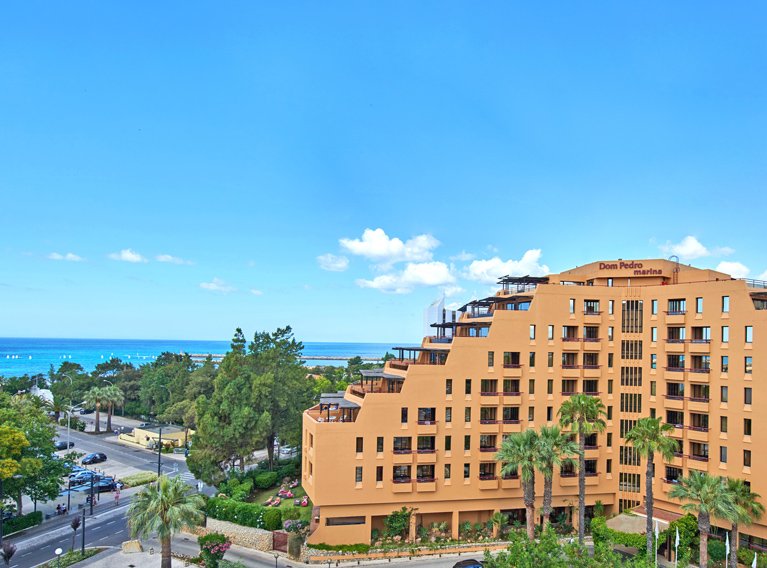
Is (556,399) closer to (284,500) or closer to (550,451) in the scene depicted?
(550,451)

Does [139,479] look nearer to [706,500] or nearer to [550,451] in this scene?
[550,451]

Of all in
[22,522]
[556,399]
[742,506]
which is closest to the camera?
[742,506]

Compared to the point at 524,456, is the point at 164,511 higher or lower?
lower

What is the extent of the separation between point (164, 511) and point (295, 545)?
13.0m

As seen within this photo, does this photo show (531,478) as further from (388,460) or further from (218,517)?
(218,517)

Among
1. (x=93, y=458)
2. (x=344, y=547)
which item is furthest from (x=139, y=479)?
(x=344, y=547)

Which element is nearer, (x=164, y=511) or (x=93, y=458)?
(x=164, y=511)

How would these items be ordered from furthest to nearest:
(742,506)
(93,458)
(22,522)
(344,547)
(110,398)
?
(110,398) < (93,458) < (22,522) < (344,547) < (742,506)

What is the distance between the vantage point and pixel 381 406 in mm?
45750

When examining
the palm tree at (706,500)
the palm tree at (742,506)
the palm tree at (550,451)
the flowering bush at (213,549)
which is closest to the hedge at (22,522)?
the flowering bush at (213,549)

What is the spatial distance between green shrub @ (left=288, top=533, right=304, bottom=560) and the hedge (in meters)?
27.7

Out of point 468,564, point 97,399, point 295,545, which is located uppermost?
point 97,399

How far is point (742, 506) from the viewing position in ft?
129

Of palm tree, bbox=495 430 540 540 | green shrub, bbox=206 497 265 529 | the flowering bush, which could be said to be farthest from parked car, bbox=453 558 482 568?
the flowering bush
